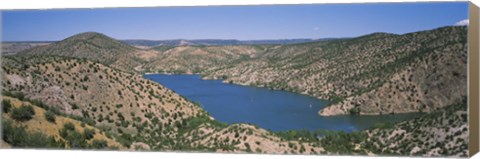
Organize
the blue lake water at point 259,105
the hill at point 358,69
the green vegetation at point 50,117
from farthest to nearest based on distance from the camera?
the blue lake water at point 259,105
the hill at point 358,69
the green vegetation at point 50,117

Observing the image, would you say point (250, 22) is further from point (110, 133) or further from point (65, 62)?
point (65, 62)

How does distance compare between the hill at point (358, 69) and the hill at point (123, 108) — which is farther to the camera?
the hill at point (358, 69)

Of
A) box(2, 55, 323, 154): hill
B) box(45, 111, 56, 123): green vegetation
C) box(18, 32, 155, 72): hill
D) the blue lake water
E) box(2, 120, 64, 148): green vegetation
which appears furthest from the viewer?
the blue lake water

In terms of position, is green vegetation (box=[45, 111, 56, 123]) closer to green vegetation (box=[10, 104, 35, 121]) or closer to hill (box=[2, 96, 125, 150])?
hill (box=[2, 96, 125, 150])

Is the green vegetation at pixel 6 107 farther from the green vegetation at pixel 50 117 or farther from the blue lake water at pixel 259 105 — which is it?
the blue lake water at pixel 259 105

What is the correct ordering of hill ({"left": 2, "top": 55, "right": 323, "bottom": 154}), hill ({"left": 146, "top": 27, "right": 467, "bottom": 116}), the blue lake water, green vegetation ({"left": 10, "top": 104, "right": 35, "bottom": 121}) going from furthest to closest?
the blue lake water
hill ({"left": 146, "top": 27, "right": 467, "bottom": 116})
hill ({"left": 2, "top": 55, "right": 323, "bottom": 154})
green vegetation ({"left": 10, "top": 104, "right": 35, "bottom": 121})

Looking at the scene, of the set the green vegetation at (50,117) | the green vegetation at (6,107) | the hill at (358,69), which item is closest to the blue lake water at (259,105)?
the hill at (358,69)

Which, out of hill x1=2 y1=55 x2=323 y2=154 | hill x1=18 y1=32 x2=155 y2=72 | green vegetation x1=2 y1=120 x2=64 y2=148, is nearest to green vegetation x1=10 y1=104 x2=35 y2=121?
green vegetation x1=2 y1=120 x2=64 y2=148

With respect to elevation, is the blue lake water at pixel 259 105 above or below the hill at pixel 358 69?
below

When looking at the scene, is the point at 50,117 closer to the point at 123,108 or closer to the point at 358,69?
the point at 123,108
